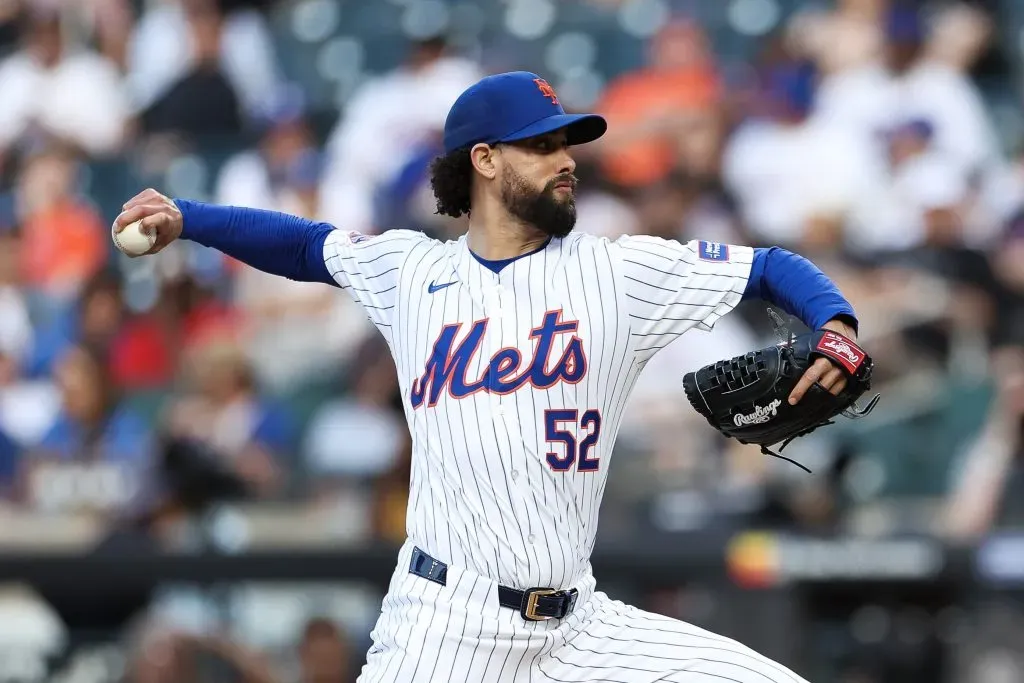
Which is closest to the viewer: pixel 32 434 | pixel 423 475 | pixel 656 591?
pixel 423 475

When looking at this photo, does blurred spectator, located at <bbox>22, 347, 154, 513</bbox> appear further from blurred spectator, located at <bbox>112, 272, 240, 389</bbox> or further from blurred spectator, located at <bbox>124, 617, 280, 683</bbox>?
blurred spectator, located at <bbox>124, 617, 280, 683</bbox>

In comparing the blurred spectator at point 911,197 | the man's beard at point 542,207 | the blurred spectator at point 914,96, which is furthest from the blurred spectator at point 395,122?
the man's beard at point 542,207

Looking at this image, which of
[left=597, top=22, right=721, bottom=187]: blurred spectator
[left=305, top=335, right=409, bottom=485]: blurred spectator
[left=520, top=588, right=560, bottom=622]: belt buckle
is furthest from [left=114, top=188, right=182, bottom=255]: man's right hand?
[left=597, top=22, right=721, bottom=187]: blurred spectator

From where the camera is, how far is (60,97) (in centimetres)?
917

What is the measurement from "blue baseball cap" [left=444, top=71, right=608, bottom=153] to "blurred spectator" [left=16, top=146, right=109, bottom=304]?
480cm

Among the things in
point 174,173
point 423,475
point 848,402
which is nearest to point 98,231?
point 174,173

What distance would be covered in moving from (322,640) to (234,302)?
2.16m

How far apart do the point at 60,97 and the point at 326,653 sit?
4413 mm

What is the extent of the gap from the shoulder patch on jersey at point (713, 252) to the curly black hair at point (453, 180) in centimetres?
61

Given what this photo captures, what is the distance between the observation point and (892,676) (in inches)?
235

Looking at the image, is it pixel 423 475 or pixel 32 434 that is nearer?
pixel 423 475

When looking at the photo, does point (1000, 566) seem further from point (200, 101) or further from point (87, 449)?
point (200, 101)

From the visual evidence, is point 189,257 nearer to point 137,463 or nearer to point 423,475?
point 137,463

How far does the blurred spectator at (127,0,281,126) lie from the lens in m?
9.10
